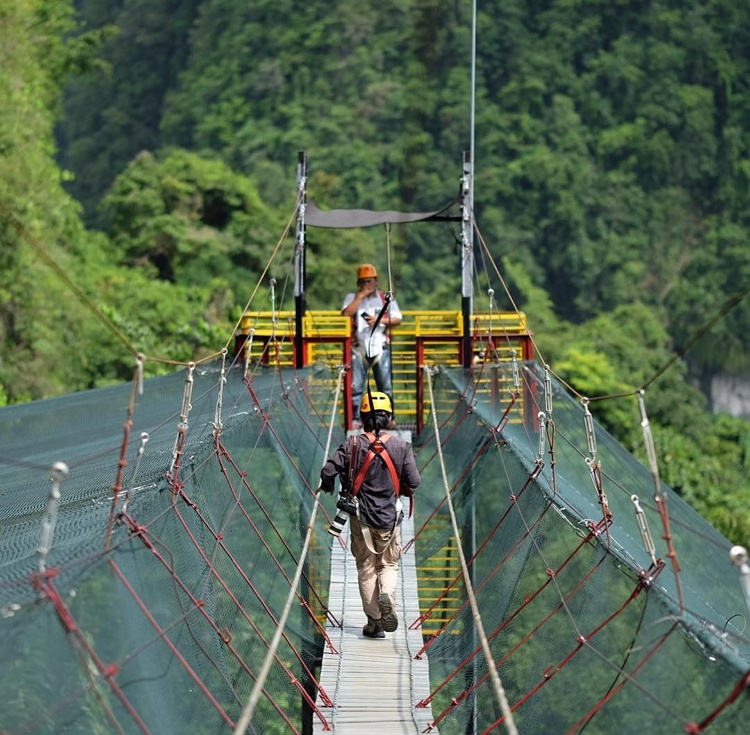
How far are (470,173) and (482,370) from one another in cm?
213

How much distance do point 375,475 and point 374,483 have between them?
31mm

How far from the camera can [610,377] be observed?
23719 millimetres

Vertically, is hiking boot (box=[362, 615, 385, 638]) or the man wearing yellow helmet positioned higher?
the man wearing yellow helmet

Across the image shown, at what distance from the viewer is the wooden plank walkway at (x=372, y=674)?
4.93 m

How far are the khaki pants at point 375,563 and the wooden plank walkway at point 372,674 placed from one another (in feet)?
0.71

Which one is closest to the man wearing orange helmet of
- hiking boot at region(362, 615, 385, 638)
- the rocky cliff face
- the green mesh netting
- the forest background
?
the green mesh netting

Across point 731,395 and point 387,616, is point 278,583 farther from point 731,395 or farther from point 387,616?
point 731,395

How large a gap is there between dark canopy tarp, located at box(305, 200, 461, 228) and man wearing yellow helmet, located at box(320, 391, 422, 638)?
4.23 meters

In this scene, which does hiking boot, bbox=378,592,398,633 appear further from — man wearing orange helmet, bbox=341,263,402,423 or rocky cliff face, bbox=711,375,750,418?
rocky cliff face, bbox=711,375,750,418

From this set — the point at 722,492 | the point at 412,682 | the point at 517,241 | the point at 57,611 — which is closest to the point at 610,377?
the point at 722,492

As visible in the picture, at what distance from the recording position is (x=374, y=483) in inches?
210

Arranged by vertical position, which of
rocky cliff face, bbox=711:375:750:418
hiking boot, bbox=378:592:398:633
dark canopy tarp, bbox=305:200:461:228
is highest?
dark canopy tarp, bbox=305:200:461:228

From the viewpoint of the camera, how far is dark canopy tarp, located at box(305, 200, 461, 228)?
959cm

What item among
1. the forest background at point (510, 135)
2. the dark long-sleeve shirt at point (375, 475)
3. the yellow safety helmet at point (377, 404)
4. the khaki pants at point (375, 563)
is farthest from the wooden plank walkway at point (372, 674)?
the forest background at point (510, 135)
